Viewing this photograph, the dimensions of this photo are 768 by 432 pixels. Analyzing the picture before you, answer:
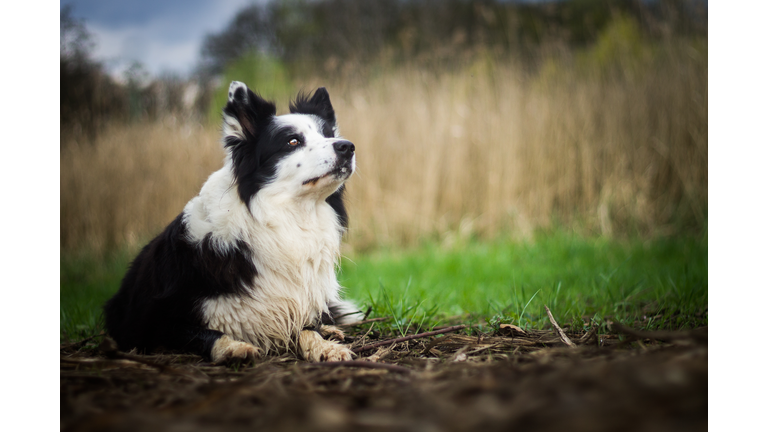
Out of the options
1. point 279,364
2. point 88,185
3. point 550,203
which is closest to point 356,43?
point 550,203

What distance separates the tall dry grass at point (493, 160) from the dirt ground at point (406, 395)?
5.23 m

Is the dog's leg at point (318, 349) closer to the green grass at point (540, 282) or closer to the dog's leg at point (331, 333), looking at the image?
the dog's leg at point (331, 333)

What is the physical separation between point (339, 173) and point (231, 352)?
39.1 inches

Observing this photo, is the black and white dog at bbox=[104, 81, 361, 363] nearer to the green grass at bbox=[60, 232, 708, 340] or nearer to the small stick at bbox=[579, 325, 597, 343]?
the green grass at bbox=[60, 232, 708, 340]

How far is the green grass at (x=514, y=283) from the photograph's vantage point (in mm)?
2697

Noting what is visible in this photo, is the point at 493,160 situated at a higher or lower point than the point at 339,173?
higher

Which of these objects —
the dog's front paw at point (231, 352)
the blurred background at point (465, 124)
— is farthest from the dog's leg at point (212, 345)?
the blurred background at point (465, 124)

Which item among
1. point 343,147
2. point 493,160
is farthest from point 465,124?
point 343,147

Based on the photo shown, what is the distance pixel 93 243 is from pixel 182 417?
738 centimetres

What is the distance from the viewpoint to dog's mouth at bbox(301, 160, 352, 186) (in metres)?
2.40

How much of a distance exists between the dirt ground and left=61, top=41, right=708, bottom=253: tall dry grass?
523 cm

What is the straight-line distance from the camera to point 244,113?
252 cm

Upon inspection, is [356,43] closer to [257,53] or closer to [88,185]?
[257,53]

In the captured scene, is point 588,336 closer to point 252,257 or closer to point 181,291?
point 252,257
